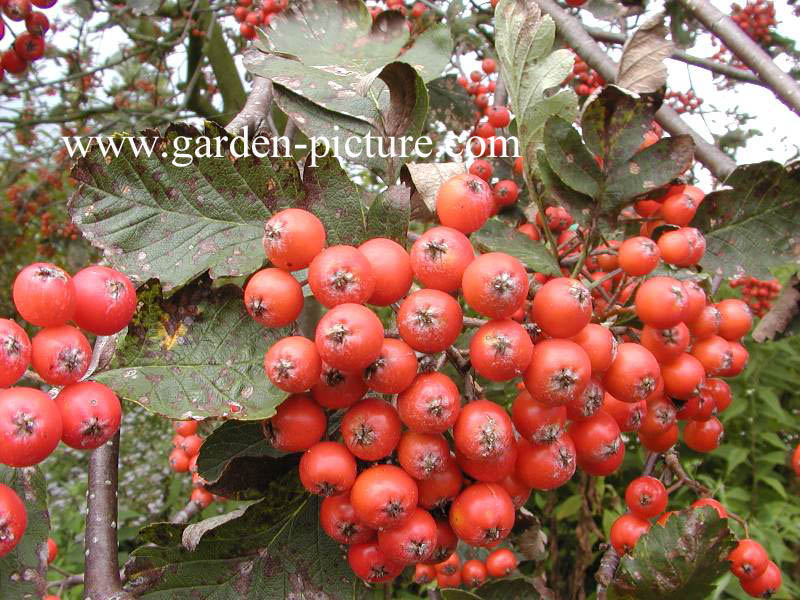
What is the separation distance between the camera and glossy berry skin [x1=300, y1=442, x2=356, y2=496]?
1049 mm

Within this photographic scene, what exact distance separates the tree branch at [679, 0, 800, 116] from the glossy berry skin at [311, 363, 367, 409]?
159 cm

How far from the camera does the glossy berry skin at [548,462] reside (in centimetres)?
109

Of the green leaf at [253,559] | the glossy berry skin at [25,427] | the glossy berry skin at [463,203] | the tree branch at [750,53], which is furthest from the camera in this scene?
the tree branch at [750,53]

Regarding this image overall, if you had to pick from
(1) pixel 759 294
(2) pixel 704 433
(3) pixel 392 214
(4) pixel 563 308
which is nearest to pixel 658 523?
(2) pixel 704 433

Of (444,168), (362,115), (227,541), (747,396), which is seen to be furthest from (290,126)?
(747,396)

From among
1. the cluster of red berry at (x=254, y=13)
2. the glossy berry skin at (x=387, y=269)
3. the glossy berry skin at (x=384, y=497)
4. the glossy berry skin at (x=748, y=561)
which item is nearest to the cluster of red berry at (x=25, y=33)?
the cluster of red berry at (x=254, y=13)

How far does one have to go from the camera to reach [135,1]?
3328 mm

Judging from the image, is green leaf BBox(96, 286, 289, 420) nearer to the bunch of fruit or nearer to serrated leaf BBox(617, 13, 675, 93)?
the bunch of fruit

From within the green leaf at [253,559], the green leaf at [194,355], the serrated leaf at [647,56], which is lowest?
the green leaf at [253,559]

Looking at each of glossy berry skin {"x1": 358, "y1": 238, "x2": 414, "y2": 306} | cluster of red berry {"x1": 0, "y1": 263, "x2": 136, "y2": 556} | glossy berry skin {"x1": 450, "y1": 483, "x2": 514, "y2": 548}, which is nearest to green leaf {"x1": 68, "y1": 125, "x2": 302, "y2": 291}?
cluster of red berry {"x1": 0, "y1": 263, "x2": 136, "y2": 556}

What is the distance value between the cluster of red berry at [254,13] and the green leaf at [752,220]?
2878 millimetres

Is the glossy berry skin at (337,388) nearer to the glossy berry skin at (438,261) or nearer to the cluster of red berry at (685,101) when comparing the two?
the glossy berry skin at (438,261)

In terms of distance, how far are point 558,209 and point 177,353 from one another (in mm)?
1178

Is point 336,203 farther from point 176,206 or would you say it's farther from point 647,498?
point 647,498
